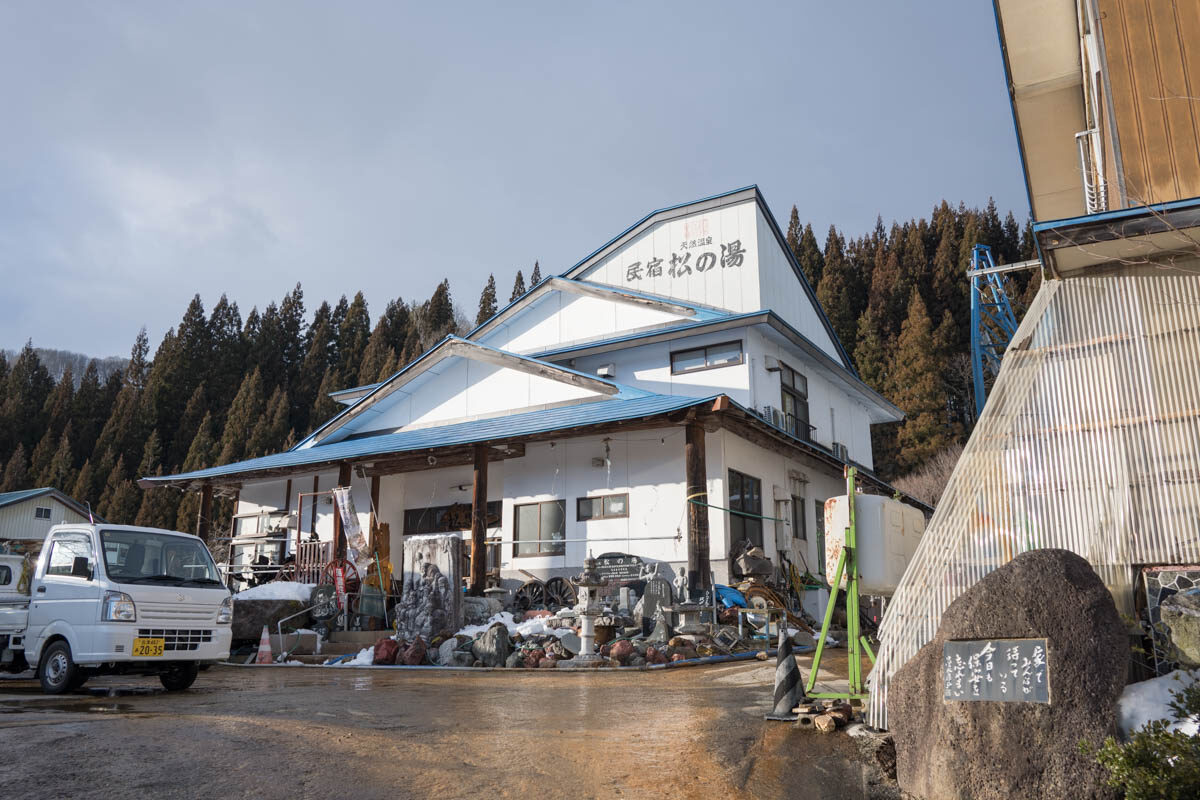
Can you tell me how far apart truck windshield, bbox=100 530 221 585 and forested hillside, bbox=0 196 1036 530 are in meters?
30.8

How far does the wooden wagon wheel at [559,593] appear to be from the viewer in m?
16.7

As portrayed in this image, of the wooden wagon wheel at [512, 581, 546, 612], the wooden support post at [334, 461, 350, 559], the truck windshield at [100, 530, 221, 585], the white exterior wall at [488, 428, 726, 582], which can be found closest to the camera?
the truck windshield at [100, 530, 221, 585]

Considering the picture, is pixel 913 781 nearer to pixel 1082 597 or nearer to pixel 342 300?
pixel 1082 597

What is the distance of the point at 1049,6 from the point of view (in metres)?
8.50

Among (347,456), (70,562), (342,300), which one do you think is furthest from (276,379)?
(70,562)

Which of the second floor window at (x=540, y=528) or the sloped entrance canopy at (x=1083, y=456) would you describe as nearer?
the sloped entrance canopy at (x=1083, y=456)

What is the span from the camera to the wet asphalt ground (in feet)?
15.3

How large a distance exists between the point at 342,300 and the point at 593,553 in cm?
4500

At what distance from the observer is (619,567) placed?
16125mm

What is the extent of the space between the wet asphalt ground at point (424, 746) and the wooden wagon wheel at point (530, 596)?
8.20 metres

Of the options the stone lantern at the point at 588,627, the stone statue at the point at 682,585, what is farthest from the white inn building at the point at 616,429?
the stone lantern at the point at 588,627

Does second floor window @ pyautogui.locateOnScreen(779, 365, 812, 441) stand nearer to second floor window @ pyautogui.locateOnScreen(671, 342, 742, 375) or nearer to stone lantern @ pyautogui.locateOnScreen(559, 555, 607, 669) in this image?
second floor window @ pyautogui.locateOnScreen(671, 342, 742, 375)

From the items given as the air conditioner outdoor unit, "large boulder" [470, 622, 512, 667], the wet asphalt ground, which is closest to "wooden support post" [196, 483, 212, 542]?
"large boulder" [470, 622, 512, 667]

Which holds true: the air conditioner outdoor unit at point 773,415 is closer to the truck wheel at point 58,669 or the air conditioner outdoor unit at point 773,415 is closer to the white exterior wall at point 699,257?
the white exterior wall at point 699,257
